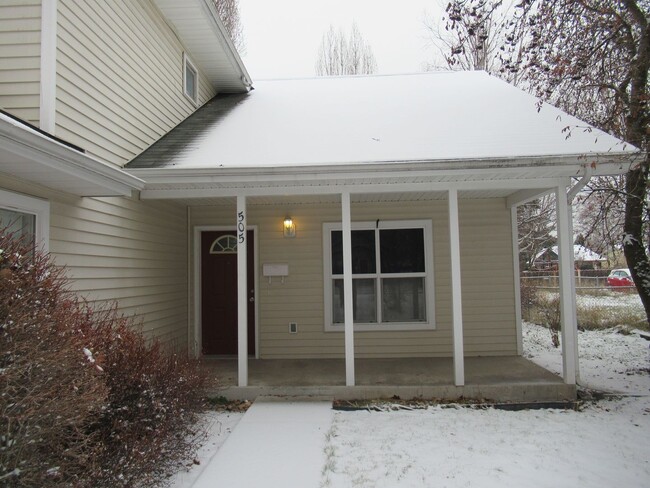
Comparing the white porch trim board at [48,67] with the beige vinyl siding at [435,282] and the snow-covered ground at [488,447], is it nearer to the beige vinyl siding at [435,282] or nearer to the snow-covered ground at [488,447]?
the snow-covered ground at [488,447]

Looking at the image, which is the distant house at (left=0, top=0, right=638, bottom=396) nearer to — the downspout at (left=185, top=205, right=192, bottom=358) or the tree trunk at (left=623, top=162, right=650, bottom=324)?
the downspout at (left=185, top=205, right=192, bottom=358)

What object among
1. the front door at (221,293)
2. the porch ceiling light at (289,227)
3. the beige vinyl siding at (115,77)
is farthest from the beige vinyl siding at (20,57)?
the porch ceiling light at (289,227)

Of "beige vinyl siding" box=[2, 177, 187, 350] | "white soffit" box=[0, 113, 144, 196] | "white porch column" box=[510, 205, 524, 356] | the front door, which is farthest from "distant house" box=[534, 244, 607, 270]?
"white soffit" box=[0, 113, 144, 196]

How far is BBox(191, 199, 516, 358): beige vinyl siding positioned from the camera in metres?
7.61

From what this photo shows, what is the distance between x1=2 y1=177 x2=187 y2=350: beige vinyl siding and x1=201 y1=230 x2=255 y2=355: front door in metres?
0.38

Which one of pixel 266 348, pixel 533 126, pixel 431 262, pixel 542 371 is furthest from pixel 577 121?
pixel 266 348

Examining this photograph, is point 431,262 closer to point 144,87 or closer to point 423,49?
point 144,87

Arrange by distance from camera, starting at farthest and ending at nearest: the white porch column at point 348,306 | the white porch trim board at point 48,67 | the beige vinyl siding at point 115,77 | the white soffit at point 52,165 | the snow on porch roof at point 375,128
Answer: the white porch column at point 348,306 → the snow on porch roof at point 375,128 → the beige vinyl siding at point 115,77 → the white porch trim board at point 48,67 → the white soffit at point 52,165

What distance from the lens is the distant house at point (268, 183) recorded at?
173 inches

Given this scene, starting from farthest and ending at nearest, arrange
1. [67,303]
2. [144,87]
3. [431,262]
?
[431,262] < [144,87] < [67,303]

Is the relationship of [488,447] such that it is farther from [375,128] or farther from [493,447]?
[375,128]

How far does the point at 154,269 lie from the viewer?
21.1 ft

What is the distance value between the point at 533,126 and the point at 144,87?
17.5ft

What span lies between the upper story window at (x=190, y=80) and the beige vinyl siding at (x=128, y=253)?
2.05 metres
